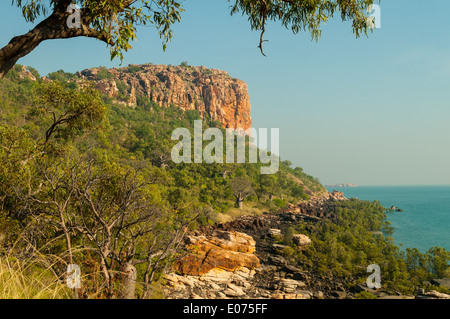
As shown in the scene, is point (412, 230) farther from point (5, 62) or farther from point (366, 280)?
point (5, 62)

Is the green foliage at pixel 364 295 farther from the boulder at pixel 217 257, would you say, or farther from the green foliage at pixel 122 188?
the boulder at pixel 217 257

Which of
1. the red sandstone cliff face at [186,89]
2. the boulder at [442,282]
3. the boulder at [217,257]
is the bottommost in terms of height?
the boulder at [442,282]

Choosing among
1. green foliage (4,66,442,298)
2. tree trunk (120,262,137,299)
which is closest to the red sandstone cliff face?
green foliage (4,66,442,298)

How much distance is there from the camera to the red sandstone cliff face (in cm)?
8056

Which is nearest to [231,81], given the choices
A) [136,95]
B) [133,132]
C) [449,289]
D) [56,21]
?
[136,95]

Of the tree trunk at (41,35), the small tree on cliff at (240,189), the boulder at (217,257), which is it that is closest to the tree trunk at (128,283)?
the tree trunk at (41,35)

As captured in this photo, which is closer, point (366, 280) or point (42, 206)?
point (42, 206)

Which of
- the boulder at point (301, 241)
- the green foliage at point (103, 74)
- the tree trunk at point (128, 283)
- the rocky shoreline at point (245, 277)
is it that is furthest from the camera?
the green foliage at point (103, 74)

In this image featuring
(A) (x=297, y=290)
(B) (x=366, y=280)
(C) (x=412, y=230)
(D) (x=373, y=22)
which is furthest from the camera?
(C) (x=412, y=230)

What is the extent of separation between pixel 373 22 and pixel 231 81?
10986 centimetres

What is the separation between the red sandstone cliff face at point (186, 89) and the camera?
80.6 metres

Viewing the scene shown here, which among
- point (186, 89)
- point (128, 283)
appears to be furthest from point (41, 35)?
point (186, 89)

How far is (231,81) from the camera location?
359 ft

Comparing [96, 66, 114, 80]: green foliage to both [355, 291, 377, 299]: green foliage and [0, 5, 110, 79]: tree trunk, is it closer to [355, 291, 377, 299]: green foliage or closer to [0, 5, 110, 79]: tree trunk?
[355, 291, 377, 299]: green foliage
